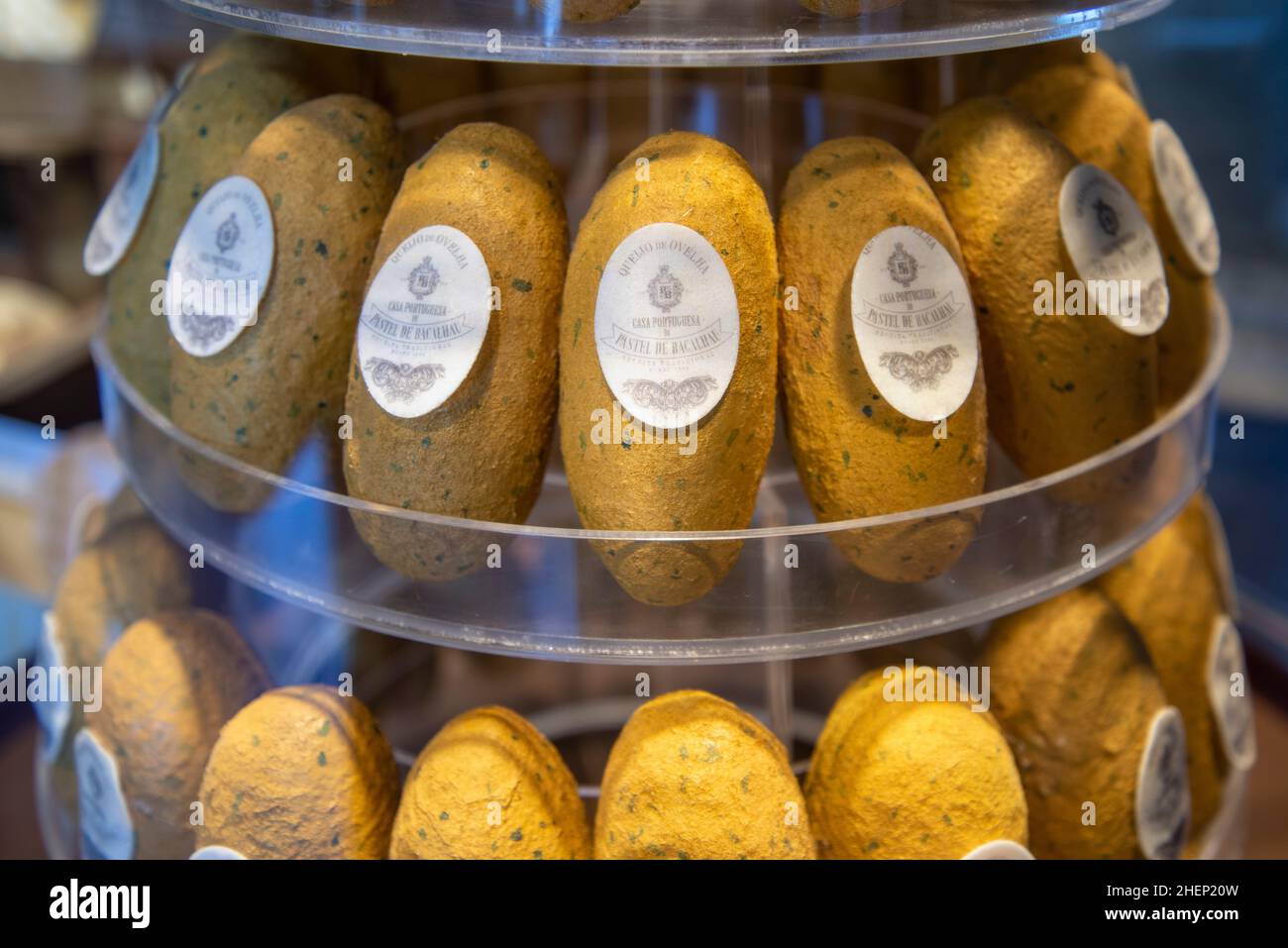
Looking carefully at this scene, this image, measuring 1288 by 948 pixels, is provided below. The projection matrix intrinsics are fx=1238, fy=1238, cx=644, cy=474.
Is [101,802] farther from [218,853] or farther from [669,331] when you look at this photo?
[669,331]

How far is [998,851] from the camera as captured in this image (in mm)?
664

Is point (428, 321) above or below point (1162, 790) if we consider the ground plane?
above

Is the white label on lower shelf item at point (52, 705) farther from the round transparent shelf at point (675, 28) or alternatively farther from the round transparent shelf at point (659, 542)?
the round transparent shelf at point (675, 28)

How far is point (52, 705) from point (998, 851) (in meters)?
0.62

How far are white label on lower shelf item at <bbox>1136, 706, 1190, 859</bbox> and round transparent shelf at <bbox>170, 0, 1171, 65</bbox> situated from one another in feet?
1.36

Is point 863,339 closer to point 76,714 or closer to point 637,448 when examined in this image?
point 637,448

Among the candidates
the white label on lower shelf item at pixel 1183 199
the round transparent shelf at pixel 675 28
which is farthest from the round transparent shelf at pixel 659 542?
the round transparent shelf at pixel 675 28

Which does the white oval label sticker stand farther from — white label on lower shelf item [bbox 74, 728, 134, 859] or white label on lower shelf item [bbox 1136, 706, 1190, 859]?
white label on lower shelf item [bbox 1136, 706, 1190, 859]

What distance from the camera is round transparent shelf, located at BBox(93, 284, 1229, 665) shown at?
24.6 inches

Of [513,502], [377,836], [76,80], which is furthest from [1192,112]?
[76,80]

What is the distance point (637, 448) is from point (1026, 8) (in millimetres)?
305

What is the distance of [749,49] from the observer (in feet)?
1.89

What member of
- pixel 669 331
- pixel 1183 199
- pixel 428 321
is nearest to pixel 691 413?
pixel 669 331

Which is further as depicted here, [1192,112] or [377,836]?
[1192,112]
